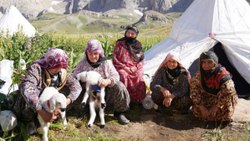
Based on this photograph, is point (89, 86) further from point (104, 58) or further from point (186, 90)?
point (186, 90)

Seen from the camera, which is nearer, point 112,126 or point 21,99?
point 21,99

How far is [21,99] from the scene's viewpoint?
12.7 feet

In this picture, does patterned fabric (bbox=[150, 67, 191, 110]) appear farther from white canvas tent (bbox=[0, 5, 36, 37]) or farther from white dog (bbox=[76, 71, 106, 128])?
white canvas tent (bbox=[0, 5, 36, 37])

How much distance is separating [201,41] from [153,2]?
15380 centimetres

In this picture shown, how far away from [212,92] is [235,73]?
225cm

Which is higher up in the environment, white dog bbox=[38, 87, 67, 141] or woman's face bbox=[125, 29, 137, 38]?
woman's face bbox=[125, 29, 137, 38]

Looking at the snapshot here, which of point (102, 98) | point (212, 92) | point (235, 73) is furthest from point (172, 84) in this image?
point (235, 73)

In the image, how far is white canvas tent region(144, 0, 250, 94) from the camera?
641 centimetres

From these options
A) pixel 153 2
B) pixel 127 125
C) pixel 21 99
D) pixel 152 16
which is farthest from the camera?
pixel 153 2

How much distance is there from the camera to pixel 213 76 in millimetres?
4648

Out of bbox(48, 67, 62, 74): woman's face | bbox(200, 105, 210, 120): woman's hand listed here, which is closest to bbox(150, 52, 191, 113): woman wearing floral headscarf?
bbox(200, 105, 210, 120): woman's hand

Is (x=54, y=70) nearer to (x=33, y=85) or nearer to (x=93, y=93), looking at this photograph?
(x=33, y=85)

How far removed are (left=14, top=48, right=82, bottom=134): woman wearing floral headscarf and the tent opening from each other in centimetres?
334

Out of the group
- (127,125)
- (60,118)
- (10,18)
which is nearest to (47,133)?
(60,118)
